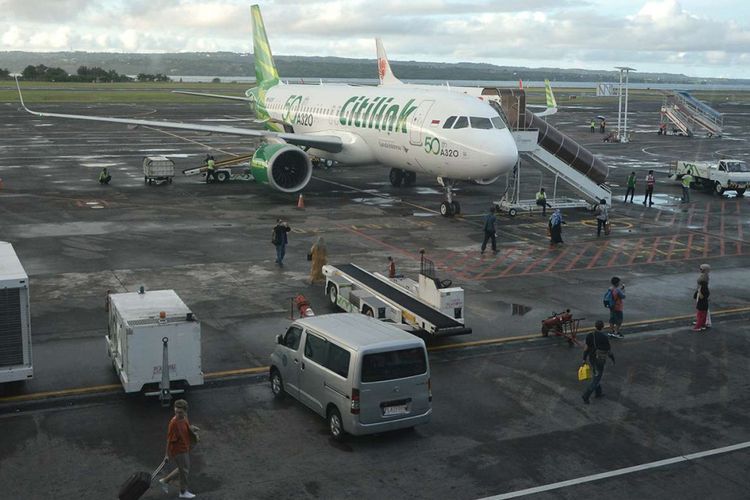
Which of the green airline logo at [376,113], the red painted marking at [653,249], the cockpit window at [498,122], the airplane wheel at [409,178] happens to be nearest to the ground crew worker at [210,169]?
the green airline logo at [376,113]

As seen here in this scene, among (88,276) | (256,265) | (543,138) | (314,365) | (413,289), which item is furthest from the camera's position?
(543,138)

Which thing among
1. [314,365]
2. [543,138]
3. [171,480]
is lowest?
[171,480]

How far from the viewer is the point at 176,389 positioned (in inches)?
679

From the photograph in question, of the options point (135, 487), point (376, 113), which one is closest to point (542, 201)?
point (376, 113)

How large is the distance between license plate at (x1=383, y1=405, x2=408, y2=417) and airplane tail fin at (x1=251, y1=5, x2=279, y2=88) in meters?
47.8

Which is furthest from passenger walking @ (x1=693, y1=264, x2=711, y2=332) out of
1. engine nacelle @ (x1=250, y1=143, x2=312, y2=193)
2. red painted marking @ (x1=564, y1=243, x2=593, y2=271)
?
engine nacelle @ (x1=250, y1=143, x2=312, y2=193)

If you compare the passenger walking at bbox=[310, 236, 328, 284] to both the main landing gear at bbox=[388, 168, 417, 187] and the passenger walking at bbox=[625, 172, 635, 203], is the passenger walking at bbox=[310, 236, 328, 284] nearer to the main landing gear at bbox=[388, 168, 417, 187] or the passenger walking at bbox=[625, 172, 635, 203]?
the main landing gear at bbox=[388, 168, 417, 187]

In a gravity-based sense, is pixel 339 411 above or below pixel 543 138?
below

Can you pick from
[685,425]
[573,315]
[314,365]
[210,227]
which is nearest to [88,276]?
[210,227]

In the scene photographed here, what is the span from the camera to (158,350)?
17.0 metres

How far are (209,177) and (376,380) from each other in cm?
3515

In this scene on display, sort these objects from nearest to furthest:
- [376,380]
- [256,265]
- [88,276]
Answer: [376,380] < [88,276] < [256,265]

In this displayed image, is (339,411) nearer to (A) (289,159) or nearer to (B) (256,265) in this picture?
(B) (256,265)

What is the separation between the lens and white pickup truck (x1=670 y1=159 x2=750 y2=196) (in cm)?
4744
